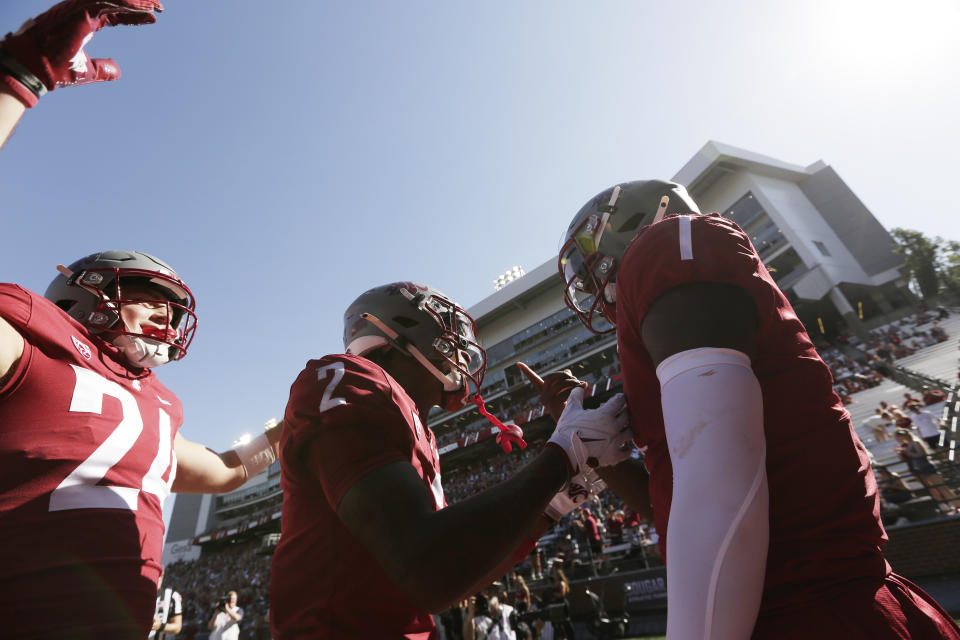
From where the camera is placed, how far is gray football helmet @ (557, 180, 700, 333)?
222cm

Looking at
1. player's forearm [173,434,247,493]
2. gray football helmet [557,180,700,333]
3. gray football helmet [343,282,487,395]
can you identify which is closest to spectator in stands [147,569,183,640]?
player's forearm [173,434,247,493]

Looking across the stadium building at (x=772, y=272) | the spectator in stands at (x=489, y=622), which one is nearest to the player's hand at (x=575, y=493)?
the spectator in stands at (x=489, y=622)

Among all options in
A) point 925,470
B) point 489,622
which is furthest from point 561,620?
point 925,470

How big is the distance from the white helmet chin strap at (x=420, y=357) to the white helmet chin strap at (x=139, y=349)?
1211mm

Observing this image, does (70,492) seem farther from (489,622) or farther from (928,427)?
(928,427)

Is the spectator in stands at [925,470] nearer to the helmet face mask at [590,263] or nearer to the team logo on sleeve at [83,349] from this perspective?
the helmet face mask at [590,263]

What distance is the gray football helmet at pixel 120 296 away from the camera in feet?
9.04

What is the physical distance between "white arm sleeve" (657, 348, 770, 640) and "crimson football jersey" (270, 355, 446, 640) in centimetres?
90

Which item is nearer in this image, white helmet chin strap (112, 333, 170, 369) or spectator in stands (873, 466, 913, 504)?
white helmet chin strap (112, 333, 170, 369)

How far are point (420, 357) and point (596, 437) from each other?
4.23 ft

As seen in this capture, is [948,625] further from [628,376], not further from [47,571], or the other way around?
[47,571]

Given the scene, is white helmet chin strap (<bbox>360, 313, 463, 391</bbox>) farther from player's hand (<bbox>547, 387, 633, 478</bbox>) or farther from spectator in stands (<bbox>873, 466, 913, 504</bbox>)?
spectator in stands (<bbox>873, 466, 913, 504</bbox>)

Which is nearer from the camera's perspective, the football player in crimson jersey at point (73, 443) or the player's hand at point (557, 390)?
the football player in crimson jersey at point (73, 443)

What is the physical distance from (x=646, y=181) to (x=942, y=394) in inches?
812
